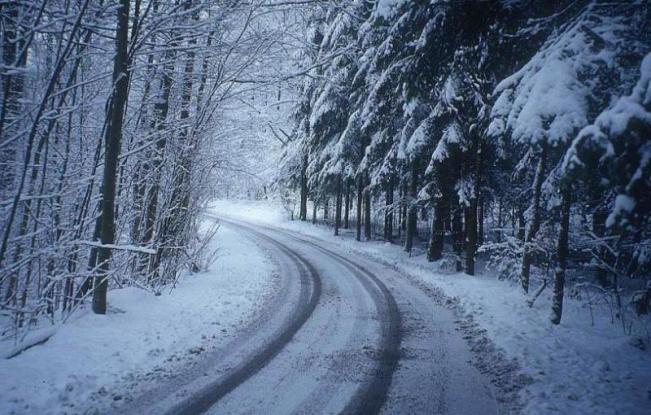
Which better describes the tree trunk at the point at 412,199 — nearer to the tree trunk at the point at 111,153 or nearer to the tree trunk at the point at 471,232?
the tree trunk at the point at 471,232

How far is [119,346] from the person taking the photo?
18.1 feet

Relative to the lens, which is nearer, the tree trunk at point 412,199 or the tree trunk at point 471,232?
the tree trunk at point 471,232

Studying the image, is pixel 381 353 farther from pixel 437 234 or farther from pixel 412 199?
pixel 412 199

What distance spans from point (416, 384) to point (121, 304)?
584 centimetres

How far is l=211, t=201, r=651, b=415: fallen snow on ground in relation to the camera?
466 centimetres

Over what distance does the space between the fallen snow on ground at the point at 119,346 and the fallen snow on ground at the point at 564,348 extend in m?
5.24

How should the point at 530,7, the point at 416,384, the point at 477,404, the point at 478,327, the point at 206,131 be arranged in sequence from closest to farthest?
the point at 477,404
the point at 416,384
the point at 530,7
the point at 478,327
the point at 206,131

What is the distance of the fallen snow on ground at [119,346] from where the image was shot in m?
4.24

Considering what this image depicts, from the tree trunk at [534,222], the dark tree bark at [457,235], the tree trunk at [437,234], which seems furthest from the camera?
the tree trunk at [437,234]

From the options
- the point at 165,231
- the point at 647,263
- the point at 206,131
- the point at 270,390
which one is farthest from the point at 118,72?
the point at 647,263

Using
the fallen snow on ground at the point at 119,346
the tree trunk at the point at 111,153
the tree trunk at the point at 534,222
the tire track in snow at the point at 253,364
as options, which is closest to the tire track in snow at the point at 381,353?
the tire track in snow at the point at 253,364

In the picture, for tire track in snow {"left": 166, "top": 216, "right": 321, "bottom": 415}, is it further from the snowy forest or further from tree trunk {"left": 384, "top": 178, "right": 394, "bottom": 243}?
tree trunk {"left": 384, "top": 178, "right": 394, "bottom": 243}

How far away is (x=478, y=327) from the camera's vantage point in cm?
753

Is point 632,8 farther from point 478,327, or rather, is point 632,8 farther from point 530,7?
point 478,327
